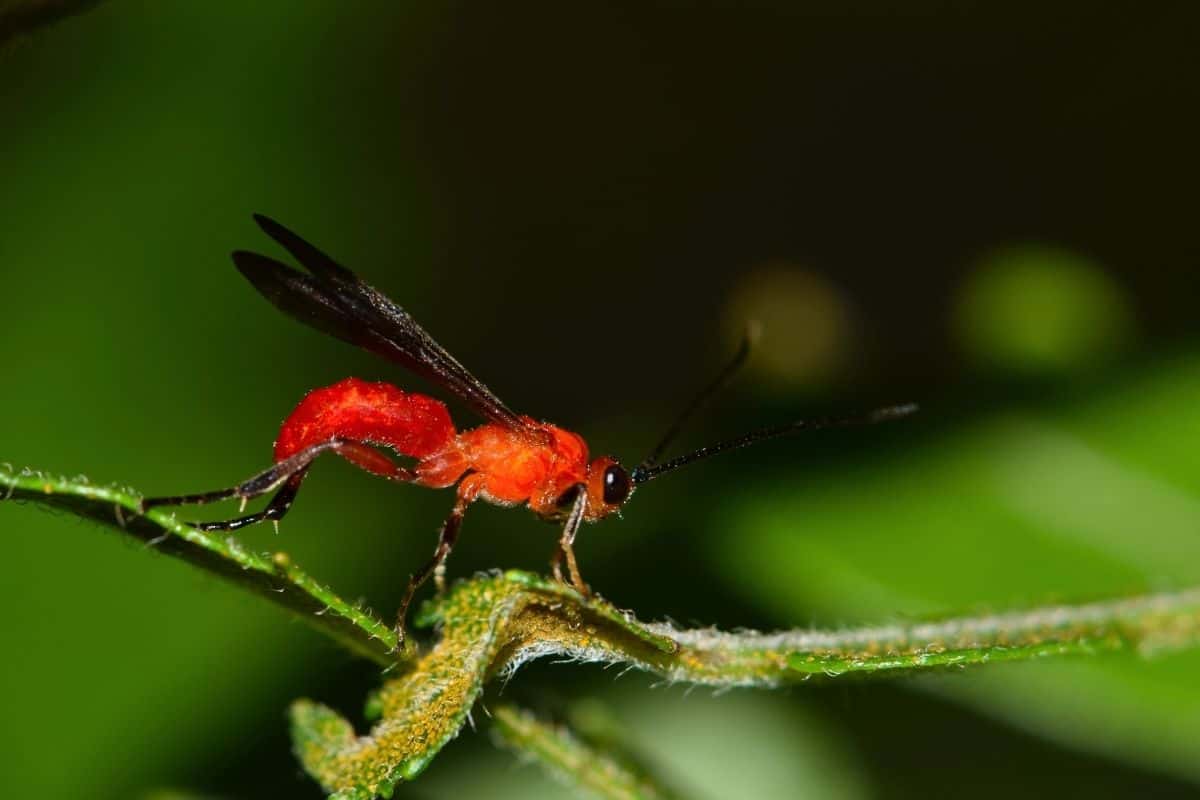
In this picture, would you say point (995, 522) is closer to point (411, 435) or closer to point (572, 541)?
point (572, 541)

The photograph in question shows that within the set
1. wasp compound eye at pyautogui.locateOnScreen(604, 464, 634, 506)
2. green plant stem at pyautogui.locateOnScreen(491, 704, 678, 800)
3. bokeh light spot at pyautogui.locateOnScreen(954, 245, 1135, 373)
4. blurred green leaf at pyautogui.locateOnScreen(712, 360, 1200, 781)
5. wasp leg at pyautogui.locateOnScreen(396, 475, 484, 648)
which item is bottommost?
blurred green leaf at pyautogui.locateOnScreen(712, 360, 1200, 781)

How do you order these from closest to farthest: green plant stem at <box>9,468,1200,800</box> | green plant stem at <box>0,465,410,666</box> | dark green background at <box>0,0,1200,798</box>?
1. green plant stem at <box>0,465,410,666</box>
2. green plant stem at <box>9,468,1200,800</box>
3. dark green background at <box>0,0,1200,798</box>

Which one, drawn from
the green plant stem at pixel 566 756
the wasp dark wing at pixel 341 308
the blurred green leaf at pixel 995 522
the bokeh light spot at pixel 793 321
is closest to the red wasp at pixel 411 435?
the wasp dark wing at pixel 341 308

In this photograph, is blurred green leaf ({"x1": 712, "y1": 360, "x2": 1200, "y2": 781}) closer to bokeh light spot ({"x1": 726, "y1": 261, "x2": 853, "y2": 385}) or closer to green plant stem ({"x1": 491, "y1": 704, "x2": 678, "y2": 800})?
bokeh light spot ({"x1": 726, "y1": 261, "x2": 853, "y2": 385})

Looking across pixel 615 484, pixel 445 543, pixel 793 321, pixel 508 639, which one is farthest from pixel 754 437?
pixel 508 639

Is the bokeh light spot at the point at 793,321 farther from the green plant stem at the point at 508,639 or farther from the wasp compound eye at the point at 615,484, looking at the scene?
the green plant stem at the point at 508,639

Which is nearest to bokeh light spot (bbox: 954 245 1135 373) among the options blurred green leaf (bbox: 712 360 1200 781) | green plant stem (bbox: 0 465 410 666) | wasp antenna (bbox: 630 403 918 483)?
blurred green leaf (bbox: 712 360 1200 781)
